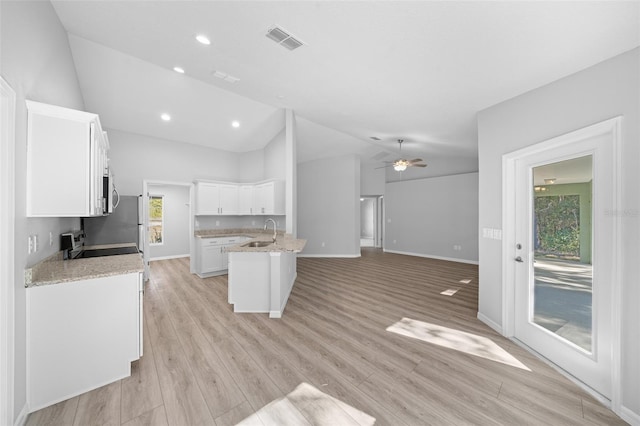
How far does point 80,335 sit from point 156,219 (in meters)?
6.60

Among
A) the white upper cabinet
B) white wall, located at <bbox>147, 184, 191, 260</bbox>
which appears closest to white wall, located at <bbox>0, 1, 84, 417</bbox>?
the white upper cabinet

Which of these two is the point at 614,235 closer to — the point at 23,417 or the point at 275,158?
the point at 23,417

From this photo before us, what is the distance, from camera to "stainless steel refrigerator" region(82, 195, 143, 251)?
409 cm

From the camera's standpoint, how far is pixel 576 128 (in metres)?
2.06

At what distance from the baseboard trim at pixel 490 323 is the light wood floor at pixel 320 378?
0.07m

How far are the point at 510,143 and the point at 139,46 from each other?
4.38m

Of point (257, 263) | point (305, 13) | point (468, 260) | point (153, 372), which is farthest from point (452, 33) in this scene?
point (468, 260)

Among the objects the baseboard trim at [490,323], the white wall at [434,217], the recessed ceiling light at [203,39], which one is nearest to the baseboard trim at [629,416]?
the baseboard trim at [490,323]

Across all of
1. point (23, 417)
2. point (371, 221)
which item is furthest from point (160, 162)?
point (371, 221)

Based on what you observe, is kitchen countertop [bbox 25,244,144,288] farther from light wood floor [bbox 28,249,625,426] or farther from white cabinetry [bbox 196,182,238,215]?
white cabinetry [bbox 196,182,238,215]

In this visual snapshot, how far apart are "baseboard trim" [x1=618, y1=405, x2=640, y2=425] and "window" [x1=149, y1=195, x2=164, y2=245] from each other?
9.07 m

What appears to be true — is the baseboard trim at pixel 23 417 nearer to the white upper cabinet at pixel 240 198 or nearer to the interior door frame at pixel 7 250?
the interior door frame at pixel 7 250

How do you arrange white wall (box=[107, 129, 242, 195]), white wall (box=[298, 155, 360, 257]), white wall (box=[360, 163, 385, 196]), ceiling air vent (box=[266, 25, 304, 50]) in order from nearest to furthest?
ceiling air vent (box=[266, 25, 304, 50]), white wall (box=[107, 129, 242, 195]), white wall (box=[298, 155, 360, 257]), white wall (box=[360, 163, 385, 196])

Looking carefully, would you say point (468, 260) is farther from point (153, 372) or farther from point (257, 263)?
point (153, 372)
